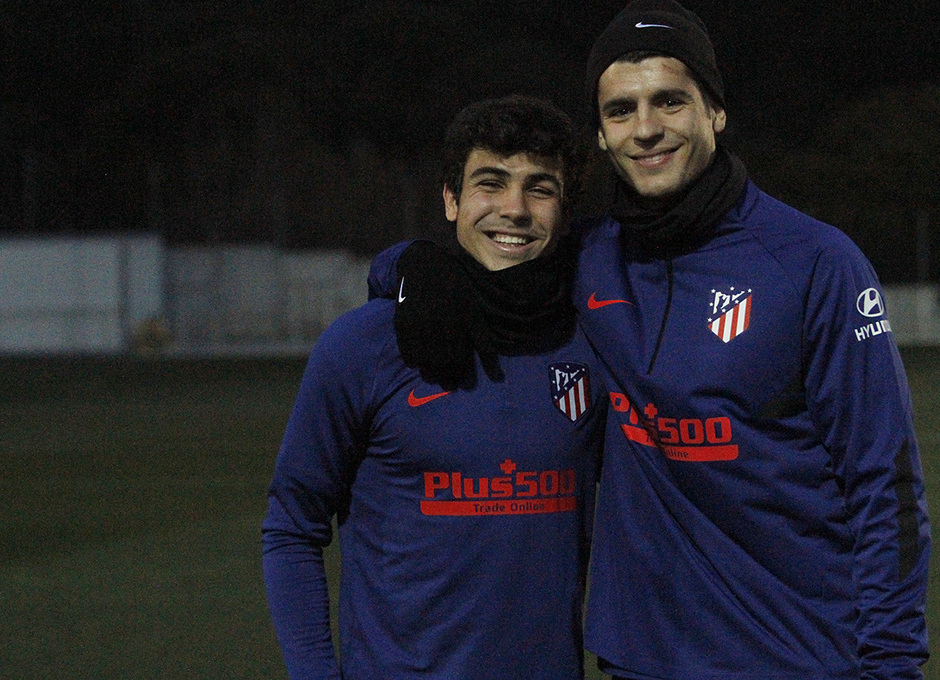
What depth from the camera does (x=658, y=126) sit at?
2.51 metres

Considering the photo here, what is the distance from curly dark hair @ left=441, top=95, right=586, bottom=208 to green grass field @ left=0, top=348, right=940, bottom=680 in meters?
2.83

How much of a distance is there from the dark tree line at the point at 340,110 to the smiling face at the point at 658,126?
27.6 metres

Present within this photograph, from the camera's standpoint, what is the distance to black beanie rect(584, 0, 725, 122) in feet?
8.21

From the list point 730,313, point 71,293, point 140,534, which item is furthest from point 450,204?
point 71,293

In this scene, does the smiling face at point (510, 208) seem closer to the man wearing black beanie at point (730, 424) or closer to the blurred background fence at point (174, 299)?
the man wearing black beanie at point (730, 424)

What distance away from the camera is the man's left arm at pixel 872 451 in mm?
2242

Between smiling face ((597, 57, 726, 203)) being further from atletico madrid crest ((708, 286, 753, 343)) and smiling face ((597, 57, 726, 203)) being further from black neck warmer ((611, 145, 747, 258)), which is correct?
atletico madrid crest ((708, 286, 753, 343))

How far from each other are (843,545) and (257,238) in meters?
35.2

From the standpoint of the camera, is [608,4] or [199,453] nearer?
[199,453]

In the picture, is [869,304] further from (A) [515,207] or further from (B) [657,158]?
(A) [515,207]

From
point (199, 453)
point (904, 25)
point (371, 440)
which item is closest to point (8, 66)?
point (904, 25)

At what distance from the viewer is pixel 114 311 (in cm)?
2875

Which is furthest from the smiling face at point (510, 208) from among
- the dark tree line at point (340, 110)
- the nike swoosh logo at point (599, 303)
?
the dark tree line at point (340, 110)

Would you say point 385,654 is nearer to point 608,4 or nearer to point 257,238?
point 257,238
